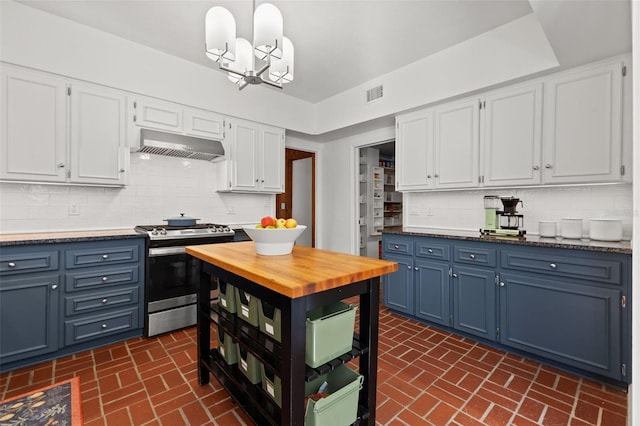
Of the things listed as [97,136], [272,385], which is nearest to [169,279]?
[97,136]

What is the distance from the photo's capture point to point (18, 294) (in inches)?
89.0

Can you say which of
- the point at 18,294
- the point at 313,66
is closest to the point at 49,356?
the point at 18,294

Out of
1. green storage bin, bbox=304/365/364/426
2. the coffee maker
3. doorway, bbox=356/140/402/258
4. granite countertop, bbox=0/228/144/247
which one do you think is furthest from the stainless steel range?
doorway, bbox=356/140/402/258

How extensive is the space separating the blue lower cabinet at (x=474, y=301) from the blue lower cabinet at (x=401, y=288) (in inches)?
18.8

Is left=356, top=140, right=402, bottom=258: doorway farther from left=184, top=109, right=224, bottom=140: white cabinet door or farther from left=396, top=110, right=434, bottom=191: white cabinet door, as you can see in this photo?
left=184, top=109, right=224, bottom=140: white cabinet door

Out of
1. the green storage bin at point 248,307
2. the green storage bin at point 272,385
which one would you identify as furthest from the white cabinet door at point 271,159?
the green storage bin at point 272,385

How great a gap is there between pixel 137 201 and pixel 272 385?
2794 mm

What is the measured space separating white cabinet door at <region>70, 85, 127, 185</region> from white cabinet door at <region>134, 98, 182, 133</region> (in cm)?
15

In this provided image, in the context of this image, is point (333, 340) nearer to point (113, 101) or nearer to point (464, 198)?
point (464, 198)

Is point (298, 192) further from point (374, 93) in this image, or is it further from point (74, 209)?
point (74, 209)

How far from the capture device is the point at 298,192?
6070mm

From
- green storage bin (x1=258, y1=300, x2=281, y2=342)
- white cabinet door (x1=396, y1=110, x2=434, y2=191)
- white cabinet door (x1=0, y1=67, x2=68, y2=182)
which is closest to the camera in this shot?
green storage bin (x1=258, y1=300, x2=281, y2=342)

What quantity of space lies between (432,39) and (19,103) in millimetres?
3794

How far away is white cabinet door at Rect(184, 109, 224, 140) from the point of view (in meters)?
3.53
